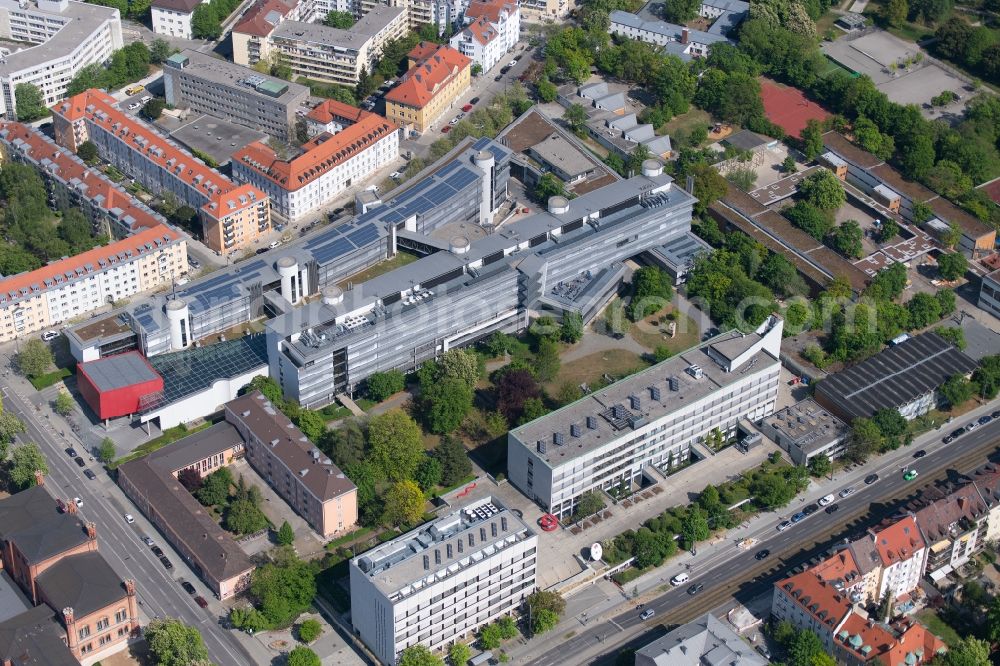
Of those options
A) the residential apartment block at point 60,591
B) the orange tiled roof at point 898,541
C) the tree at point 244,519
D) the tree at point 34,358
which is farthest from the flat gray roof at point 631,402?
the tree at point 34,358

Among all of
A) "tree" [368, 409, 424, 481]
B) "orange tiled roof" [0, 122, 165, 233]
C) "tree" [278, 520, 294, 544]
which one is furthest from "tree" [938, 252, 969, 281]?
"orange tiled roof" [0, 122, 165, 233]

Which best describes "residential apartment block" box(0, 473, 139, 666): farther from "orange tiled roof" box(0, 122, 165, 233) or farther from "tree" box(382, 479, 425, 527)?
"orange tiled roof" box(0, 122, 165, 233)

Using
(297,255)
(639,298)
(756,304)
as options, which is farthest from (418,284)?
(756,304)

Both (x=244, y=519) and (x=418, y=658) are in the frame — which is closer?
(x=418, y=658)

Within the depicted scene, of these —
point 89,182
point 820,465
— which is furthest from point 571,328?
point 89,182

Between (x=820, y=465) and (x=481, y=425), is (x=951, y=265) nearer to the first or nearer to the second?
(x=820, y=465)

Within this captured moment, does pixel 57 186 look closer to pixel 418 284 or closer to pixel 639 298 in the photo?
pixel 418 284
